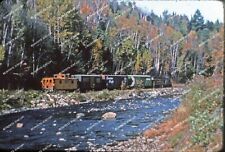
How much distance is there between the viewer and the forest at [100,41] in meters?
2.69

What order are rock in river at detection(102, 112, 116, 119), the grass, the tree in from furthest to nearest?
rock in river at detection(102, 112, 116, 119), the grass, the tree

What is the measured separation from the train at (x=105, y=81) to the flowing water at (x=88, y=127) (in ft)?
0.99

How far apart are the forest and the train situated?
0.05m

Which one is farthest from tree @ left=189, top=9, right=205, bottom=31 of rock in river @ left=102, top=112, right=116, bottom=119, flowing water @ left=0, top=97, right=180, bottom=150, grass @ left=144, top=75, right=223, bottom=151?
rock in river @ left=102, top=112, right=116, bottom=119

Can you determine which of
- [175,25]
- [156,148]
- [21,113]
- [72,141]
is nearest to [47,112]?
[21,113]

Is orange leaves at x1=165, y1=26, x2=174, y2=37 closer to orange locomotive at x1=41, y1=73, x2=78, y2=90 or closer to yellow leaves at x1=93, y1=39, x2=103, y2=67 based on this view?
yellow leaves at x1=93, y1=39, x2=103, y2=67

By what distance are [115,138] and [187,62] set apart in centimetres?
137

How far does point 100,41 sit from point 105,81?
15.1 inches

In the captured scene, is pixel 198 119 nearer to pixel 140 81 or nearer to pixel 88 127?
pixel 140 81

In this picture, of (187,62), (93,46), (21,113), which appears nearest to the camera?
(187,62)

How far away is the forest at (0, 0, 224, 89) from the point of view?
8.81ft

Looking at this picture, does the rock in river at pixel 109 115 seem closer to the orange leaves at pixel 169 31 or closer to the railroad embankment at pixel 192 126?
the railroad embankment at pixel 192 126

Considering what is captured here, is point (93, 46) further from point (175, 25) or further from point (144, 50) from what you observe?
point (175, 25)

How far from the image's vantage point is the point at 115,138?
3859 millimetres
